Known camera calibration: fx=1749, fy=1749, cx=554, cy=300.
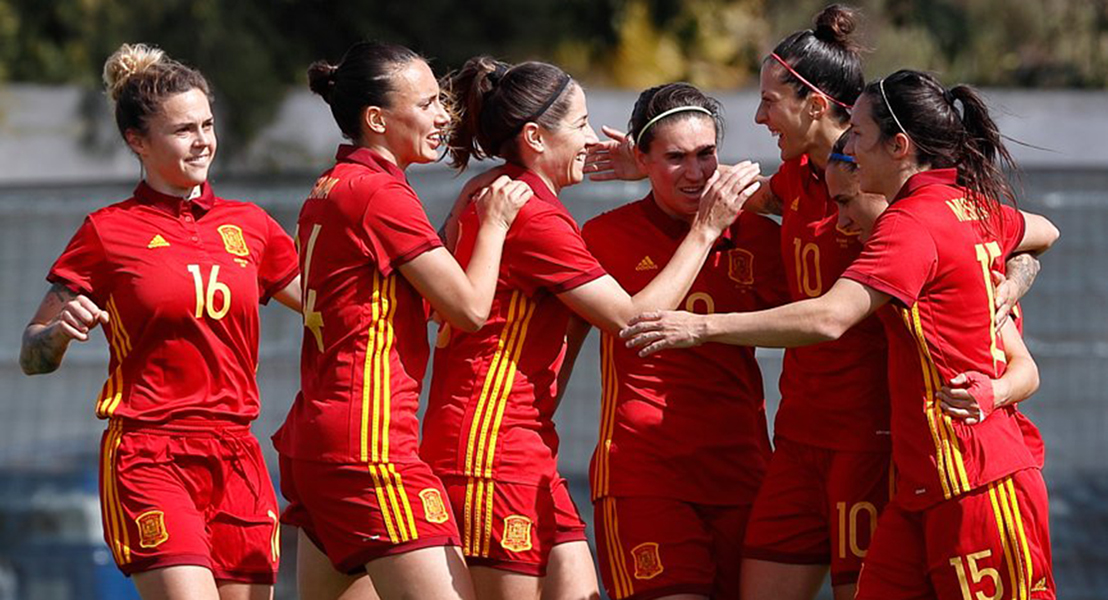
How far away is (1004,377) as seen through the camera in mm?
4977

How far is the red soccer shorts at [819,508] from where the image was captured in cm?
523

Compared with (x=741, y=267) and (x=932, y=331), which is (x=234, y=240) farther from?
(x=932, y=331)

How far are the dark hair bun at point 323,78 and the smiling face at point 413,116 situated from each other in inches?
7.9

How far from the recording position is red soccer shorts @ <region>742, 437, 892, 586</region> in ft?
17.2

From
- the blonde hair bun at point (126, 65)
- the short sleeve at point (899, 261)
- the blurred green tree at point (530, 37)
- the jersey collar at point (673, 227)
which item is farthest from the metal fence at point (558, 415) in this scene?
the blurred green tree at point (530, 37)

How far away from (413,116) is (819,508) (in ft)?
5.56

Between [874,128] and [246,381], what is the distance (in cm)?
206

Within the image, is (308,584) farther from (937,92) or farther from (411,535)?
(937,92)

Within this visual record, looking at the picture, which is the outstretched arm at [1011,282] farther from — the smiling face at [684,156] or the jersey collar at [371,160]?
the jersey collar at [371,160]

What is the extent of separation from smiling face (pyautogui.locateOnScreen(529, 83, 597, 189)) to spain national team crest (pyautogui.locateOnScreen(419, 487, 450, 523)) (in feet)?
3.54

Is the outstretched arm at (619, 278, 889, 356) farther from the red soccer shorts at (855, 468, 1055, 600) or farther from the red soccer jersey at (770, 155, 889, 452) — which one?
the red soccer shorts at (855, 468, 1055, 600)

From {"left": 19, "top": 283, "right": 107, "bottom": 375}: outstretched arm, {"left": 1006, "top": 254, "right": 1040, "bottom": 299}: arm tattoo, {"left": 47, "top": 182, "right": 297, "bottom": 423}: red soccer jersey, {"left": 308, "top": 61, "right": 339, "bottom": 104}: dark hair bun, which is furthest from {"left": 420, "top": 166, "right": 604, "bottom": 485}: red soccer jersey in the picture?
{"left": 1006, "top": 254, "right": 1040, "bottom": 299}: arm tattoo

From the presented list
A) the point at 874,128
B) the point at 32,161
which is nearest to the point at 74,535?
the point at 874,128

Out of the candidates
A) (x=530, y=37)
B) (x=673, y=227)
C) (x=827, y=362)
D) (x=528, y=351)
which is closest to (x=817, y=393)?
(x=827, y=362)
